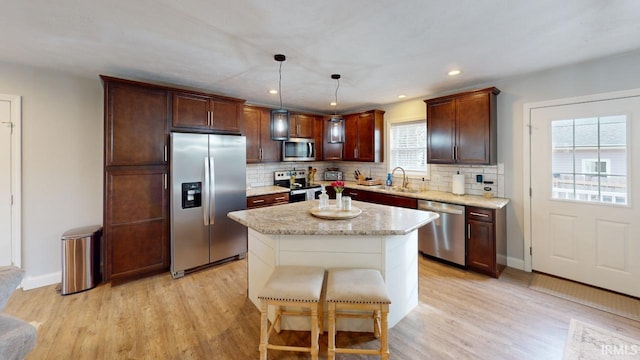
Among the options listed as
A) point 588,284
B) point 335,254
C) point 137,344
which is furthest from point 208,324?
point 588,284

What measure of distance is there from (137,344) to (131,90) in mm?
2627

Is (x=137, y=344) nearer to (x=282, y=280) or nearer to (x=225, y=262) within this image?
(x=282, y=280)

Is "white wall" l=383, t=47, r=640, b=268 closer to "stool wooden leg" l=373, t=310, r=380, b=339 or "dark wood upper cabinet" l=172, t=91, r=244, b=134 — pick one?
"stool wooden leg" l=373, t=310, r=380, b=339

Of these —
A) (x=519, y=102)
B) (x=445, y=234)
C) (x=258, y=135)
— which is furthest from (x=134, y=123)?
(x=519, y=102)

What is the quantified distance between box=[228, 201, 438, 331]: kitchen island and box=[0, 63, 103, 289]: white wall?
95.8 inches

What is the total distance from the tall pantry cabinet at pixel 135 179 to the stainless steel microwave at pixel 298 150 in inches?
81.8

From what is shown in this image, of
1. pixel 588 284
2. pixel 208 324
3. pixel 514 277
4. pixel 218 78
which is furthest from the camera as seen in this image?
pixel 218 78

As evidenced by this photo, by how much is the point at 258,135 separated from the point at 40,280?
10.8 ft

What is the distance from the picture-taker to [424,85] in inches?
151

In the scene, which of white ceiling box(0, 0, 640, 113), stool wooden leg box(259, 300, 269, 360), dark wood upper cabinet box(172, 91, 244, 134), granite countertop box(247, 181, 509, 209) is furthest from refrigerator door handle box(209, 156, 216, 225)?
stool wooden leg box(259, 300, 269, 360)

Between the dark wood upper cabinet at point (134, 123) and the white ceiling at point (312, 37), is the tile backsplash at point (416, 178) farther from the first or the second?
the dark wood upper cabinet at point (134, 123)

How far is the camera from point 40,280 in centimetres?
310

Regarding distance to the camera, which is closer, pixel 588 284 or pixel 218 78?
pixel 588 284

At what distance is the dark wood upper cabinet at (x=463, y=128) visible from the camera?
348 centimetres
